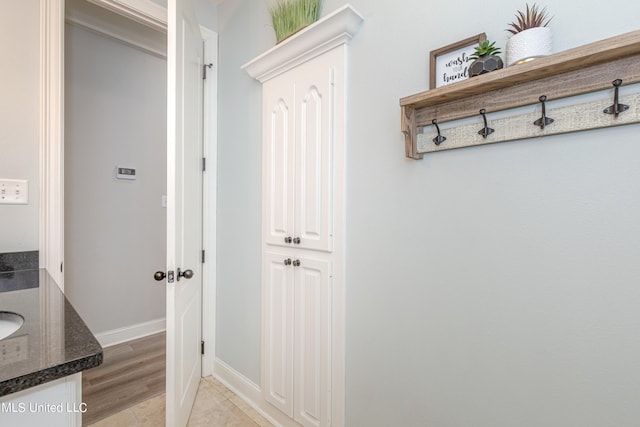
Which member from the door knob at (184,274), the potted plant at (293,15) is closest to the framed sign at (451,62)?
the potted plant at (293,15)

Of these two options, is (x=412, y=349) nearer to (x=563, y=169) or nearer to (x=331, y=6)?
(x=563, y=169)

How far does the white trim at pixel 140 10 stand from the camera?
172 centimetres

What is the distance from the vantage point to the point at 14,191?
1.43 metres

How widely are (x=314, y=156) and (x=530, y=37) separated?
88 centimetres

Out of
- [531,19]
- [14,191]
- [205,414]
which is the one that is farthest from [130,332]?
[531,19]

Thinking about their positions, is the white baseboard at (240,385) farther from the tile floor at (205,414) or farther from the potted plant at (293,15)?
the potted plant at (293,15)

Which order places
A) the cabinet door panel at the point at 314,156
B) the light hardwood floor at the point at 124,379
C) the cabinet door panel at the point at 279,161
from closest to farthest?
the cabinet door panel at the point at 314,156, the cabinet door panel at the point at 279,161, the light hardwood floor at the point at 124,379

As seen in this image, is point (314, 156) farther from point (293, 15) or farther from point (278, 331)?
point (278, 331)

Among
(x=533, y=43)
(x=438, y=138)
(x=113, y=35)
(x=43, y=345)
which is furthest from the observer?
(x=113, y=35)

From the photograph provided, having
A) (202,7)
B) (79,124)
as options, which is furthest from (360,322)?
(79,124)

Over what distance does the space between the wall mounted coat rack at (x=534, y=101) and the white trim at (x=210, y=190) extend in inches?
58.6

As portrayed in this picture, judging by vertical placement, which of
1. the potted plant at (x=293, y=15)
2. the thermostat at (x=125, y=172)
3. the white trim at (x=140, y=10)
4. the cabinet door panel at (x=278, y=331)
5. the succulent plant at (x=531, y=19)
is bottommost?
the cabinet door panel at (x=278, y=331)

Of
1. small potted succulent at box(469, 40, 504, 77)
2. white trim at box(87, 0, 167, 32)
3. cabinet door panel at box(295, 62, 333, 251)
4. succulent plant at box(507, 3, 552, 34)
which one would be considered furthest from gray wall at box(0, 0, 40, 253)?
succulent plant at box(507, 3, 552, 34)

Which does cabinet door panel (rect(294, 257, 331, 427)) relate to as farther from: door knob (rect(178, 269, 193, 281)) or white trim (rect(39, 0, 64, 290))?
white trim (rect(39, 0, 64, 290))
